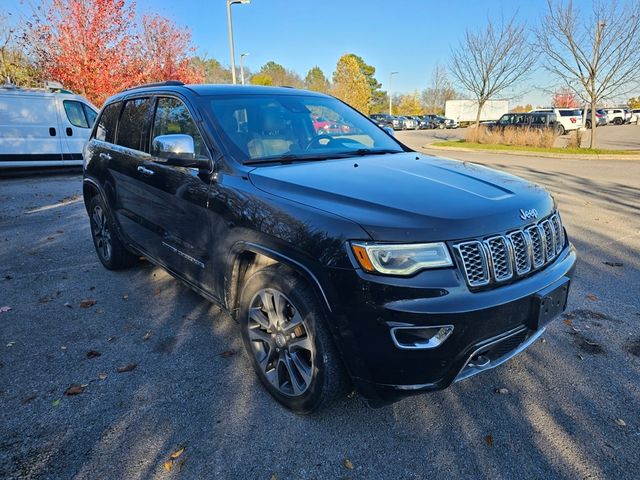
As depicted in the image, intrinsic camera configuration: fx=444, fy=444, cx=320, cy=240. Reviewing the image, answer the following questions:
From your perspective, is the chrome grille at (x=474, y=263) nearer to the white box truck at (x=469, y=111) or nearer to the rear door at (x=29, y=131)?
the rear door at (x=29, y=131)

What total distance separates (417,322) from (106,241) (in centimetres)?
406

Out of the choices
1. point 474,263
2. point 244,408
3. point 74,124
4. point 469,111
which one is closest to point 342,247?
point 474,263

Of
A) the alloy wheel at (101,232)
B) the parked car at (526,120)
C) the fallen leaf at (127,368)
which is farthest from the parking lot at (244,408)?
the parked car at (526,120)

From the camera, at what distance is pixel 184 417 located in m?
2.52

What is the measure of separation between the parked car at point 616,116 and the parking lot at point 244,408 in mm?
52000

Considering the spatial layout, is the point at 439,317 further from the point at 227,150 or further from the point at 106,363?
the point at 106,363

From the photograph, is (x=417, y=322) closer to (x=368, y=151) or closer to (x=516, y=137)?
(x=368, y=151)

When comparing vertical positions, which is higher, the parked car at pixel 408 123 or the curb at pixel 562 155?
the parked car at pixel 408 123

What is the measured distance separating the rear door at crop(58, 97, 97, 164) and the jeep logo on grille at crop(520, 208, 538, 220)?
13.2m

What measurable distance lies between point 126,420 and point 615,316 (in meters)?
3.64

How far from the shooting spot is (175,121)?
3.32m

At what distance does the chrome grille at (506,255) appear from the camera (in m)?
2.04

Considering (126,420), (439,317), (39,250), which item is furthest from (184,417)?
(39,250)

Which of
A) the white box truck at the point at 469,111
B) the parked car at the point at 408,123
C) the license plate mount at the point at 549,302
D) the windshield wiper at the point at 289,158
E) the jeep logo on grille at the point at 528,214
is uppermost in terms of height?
the white box truck at the point at 469,111
